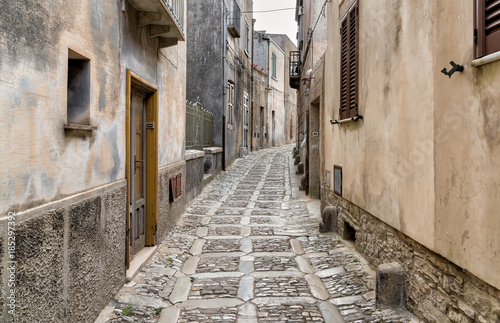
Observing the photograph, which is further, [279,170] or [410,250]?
[279,170]

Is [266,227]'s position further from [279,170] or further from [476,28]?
[279,170]

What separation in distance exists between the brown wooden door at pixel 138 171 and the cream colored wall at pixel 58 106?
29.8 inches

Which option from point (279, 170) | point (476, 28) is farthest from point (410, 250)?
point (279, 170)

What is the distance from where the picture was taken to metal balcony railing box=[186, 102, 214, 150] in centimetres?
1041

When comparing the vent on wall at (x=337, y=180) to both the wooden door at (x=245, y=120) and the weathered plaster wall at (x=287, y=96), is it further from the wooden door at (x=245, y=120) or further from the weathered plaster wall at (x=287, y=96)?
the weathered plaster wall at (x=287, y=96)

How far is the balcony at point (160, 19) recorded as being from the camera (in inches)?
183

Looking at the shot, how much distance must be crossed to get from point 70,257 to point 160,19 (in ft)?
10.2

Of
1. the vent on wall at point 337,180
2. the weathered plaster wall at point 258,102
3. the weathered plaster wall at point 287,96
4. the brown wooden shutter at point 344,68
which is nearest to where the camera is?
the brown wooden shutter at point 344,68

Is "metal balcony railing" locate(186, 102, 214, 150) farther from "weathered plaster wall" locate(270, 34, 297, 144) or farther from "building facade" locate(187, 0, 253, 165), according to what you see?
"weathered plaster wall" locate(270, 34, 297, 144)

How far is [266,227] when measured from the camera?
7.54m

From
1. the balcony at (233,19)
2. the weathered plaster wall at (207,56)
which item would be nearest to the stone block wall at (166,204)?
the weathered plaster wall at (207,56)

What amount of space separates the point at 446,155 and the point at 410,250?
1.12 meters

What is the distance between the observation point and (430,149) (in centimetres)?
323

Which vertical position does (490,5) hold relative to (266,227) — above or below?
above
